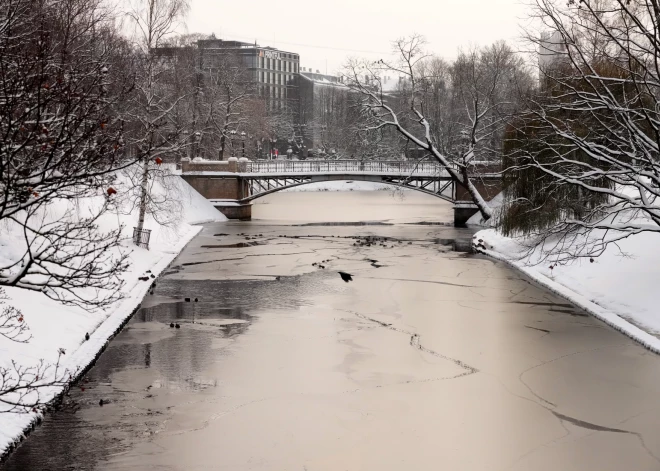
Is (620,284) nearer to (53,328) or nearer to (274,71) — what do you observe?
(53,328)

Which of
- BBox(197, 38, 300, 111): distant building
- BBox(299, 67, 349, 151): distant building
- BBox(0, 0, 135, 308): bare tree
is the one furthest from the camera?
BBox(197, 38, 300, 111): distant building

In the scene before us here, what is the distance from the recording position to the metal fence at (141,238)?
34619mm

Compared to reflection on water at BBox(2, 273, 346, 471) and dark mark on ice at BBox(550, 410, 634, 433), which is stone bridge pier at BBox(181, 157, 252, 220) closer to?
reflection on water at BBox(2, 273, 346, 471)

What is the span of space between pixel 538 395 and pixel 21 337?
9665 millimetres

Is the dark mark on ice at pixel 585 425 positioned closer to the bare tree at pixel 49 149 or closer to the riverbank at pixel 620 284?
the riverbank at pixel 620 284

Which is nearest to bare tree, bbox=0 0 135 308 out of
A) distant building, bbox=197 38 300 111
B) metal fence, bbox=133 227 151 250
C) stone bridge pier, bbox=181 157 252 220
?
metal fence, bbox=133 227 151 250

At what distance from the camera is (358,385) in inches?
653

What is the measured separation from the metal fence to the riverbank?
14588 mm

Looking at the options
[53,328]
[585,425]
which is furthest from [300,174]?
[585,425]

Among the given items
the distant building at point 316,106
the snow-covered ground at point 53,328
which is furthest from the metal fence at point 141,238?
the distant building at point 316,106

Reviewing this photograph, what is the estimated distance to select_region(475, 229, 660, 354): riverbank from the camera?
71.4 feet

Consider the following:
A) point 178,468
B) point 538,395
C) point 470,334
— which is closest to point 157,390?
point 178,468

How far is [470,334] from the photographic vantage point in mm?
21484

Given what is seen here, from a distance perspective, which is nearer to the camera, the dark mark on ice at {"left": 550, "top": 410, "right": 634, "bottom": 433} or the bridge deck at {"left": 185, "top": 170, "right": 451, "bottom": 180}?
the dark mark on ice at {"left": 550, "top": 410, "right": 634, "bottom": 433}
